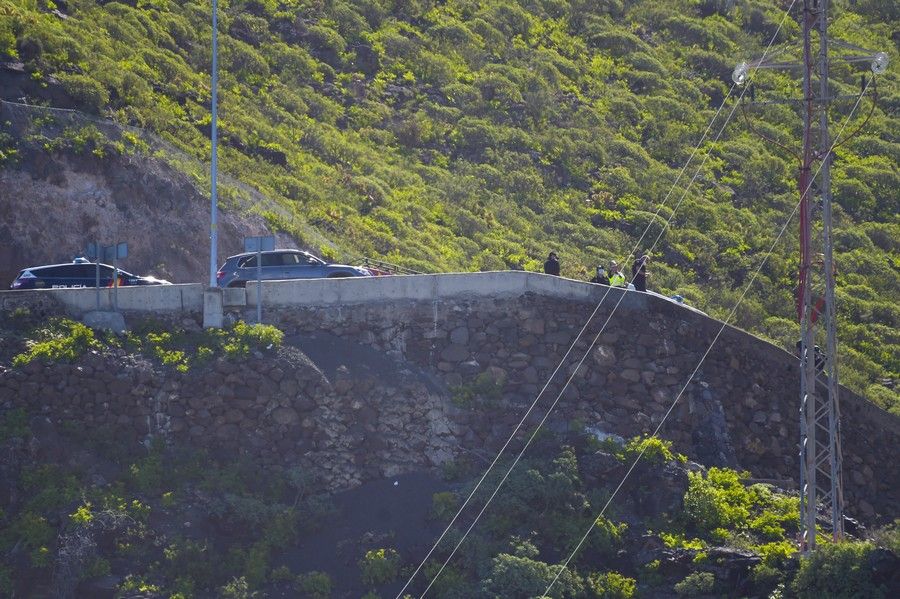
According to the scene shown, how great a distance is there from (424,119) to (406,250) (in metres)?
10.2

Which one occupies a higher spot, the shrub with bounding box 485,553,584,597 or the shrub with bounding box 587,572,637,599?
the shrub with bounding box 485,553,584,597

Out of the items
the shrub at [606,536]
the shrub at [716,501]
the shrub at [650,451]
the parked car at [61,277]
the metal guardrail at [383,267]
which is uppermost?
the parked car at [61,277]

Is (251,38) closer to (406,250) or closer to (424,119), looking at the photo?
(424,119)

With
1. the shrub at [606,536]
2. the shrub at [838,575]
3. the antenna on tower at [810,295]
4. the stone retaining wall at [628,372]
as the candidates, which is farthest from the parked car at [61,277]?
the shrub at [838,575]

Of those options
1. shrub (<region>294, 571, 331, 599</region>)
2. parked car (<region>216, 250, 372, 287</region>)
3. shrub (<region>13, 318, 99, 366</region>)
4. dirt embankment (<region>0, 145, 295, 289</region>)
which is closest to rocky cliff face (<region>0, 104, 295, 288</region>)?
dirt embankment (<region>0, 145, 295, 289</region>)

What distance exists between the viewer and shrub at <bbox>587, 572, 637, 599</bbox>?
26891 millimetres

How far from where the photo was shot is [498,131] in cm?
5181

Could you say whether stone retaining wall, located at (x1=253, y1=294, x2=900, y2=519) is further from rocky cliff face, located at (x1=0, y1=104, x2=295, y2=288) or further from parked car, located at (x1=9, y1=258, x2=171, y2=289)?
rocky cliff face, located at (x1=0, y1=104, x2=295, y2=288)

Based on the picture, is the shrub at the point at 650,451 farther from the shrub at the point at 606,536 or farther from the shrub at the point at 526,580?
the shrub at the point at 526,580

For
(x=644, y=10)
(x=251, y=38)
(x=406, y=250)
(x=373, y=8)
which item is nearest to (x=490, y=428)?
(x=406, y=250)

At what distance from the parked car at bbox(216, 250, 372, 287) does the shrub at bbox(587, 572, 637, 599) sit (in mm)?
9088

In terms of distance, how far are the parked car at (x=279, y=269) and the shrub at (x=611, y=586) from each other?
358 inches

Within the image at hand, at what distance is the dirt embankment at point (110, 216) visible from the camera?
36312 millimetres

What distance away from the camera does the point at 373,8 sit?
190 ft
